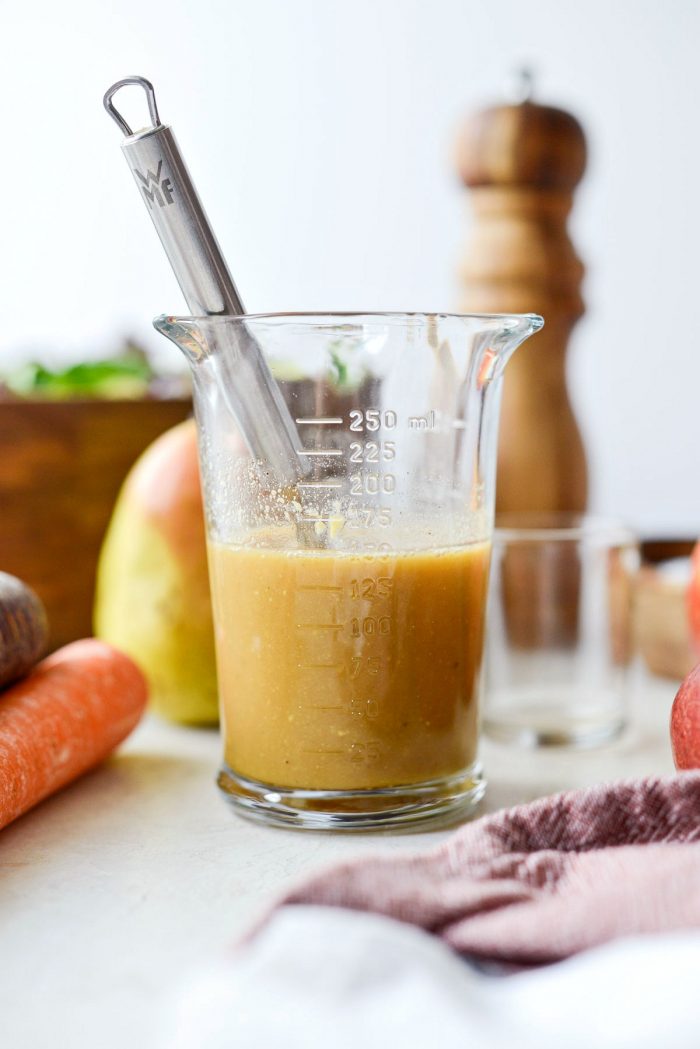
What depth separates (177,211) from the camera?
0.68 metres

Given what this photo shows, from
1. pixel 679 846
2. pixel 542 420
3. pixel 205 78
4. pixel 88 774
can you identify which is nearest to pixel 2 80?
pixel 205 78

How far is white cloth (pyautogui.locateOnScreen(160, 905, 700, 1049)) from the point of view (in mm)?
395

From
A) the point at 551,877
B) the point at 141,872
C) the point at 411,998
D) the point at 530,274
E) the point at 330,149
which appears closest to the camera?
the point at 411,998

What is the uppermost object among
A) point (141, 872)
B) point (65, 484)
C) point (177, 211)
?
point (177, 211)

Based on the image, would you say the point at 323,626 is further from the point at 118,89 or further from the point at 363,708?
the point at 118,89

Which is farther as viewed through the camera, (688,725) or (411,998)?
(688,725)

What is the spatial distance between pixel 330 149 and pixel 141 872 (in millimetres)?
1265

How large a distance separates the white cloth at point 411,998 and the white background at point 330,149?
1.25 meters

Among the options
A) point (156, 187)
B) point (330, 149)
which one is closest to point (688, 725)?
point (156, 187)

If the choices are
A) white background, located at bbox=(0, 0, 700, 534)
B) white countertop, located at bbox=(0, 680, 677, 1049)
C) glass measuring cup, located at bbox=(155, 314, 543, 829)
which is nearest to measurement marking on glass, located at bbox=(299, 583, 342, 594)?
glass measuring cup, located at bbox=(155, 314, 543, 829)

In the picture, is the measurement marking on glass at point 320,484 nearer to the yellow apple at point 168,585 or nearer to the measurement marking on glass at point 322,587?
the measurement marking on glass at point 322,587

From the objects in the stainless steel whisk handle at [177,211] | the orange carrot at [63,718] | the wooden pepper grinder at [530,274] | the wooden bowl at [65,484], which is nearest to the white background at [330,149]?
the wooden pepper grinder at [530,274]

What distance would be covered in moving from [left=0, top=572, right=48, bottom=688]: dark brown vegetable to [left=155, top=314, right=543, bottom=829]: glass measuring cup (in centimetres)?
15

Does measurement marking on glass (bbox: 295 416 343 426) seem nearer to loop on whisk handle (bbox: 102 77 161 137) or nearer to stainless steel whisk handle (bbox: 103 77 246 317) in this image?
stainless steel whisk handle (bbox: 103 77 246 317)
